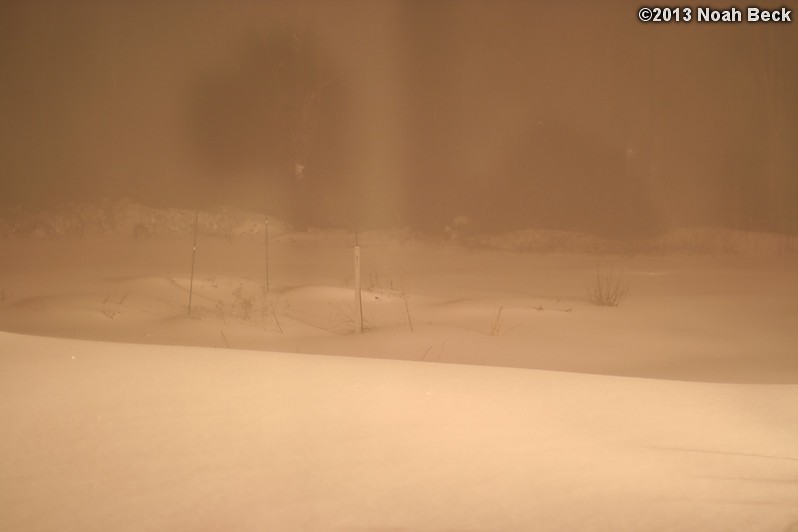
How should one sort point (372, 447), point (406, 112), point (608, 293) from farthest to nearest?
point (406, 112) → point (608, 293) → point (372, 447)

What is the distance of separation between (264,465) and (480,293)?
8670 millimetres

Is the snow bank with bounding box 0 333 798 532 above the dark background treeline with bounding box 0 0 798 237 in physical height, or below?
below

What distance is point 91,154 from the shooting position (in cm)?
1570

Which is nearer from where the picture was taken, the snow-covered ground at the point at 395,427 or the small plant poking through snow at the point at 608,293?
the snow-covered ground at the point at 395,427

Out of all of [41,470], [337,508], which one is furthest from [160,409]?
[337,508]

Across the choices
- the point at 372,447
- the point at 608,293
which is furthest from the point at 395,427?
the point at 608,293

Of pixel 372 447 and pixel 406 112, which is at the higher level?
pixel 406 112

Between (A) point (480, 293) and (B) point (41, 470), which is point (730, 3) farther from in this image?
(B) point (41, 470)
